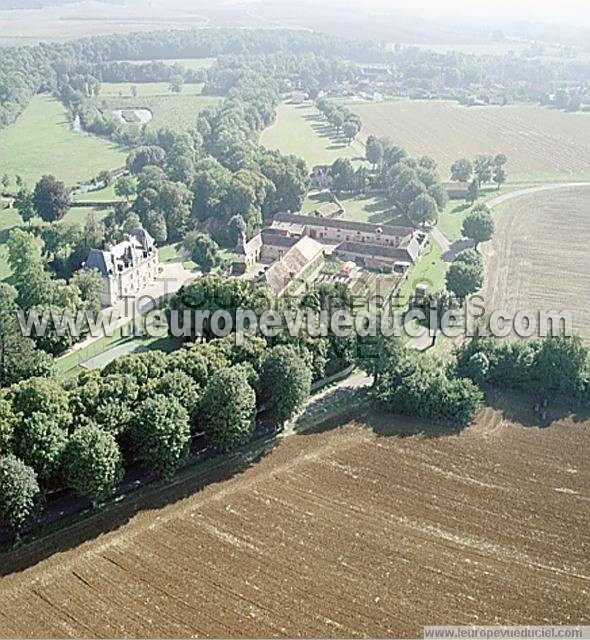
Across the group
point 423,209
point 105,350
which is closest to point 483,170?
point 423,209

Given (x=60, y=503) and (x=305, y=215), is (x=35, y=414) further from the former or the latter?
(x=305, y=215)

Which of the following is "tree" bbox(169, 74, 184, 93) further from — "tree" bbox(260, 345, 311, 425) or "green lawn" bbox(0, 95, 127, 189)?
"tree" bbox(260, 345, 311, 425)

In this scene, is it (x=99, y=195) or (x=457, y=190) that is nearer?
(x=457, y=190)

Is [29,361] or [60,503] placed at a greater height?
[29,361]

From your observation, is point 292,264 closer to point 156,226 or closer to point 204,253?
point 204,253

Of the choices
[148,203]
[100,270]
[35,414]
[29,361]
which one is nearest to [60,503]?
[35,414]

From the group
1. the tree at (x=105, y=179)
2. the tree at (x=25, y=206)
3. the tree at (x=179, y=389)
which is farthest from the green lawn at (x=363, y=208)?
the tree at (x=179, y=389)

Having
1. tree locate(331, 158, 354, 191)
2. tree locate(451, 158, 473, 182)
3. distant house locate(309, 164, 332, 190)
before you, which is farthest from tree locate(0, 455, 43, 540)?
tree locate(451, 158, 473, 182)

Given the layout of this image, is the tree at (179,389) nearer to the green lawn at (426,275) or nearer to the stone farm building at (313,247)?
the stone farm building at (313,247)

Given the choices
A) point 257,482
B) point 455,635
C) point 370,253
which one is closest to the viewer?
point 455,635
